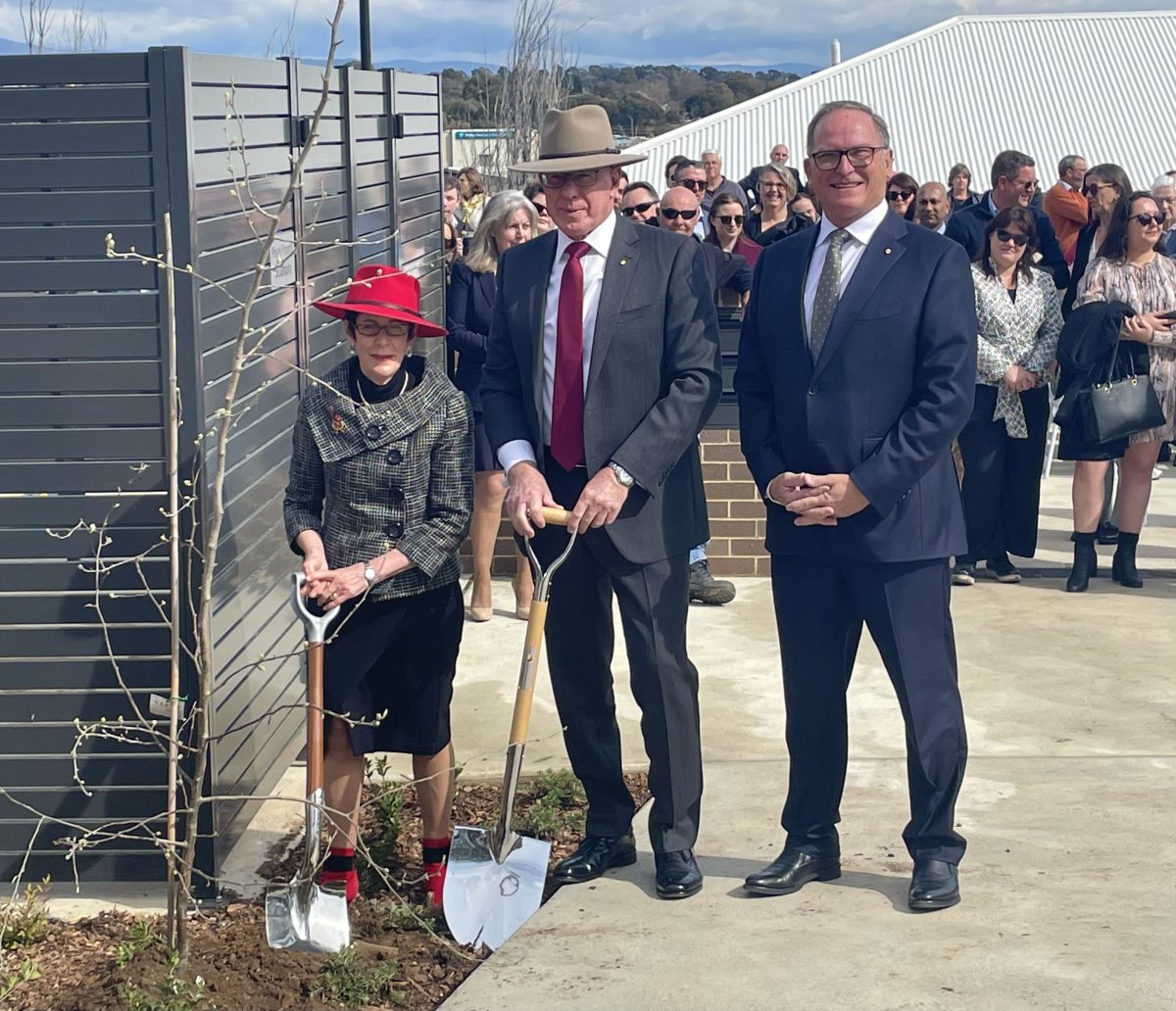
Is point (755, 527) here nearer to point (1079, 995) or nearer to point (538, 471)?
Answer: point (538, 471)

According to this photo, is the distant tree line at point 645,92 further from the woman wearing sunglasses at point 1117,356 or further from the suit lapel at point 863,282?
the suit lapel at point 863,282

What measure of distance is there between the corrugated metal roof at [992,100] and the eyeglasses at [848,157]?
3429cm

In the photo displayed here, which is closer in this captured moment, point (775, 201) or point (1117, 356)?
point (1117, 356)

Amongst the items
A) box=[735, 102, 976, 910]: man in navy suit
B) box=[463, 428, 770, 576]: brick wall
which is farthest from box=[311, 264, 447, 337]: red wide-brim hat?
box=[463, 428, 770, 576]: brick wall

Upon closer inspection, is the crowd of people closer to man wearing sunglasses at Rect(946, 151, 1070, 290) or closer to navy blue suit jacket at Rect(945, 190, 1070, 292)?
navy blue suit jacket at Rect(945, 190, 1070, 292)

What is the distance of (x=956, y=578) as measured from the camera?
8.43 metres

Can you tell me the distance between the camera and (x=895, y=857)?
191 inches

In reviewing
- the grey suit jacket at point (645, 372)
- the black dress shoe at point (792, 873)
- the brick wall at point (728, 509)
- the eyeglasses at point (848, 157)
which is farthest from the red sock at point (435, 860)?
the brick wall at point (728, 509)

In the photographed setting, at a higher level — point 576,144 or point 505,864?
point 576,144

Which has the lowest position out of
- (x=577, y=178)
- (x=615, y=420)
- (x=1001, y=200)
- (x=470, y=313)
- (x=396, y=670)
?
(x=396, y=670)

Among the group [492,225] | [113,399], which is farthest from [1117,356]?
[113,399]

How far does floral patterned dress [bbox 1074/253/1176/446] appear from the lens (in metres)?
8.20

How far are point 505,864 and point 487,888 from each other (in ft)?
0.27

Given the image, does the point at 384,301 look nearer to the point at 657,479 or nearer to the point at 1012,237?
the point at 657,479
